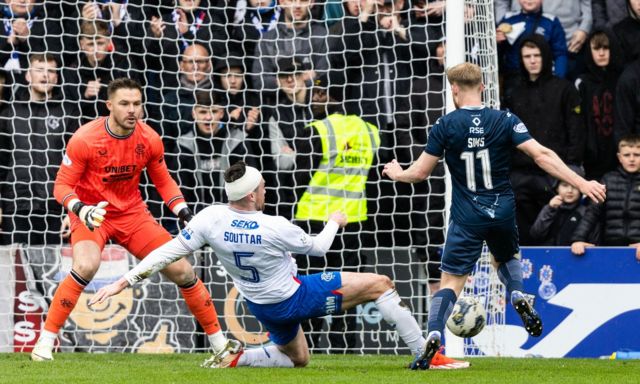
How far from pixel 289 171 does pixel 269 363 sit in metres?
4.13

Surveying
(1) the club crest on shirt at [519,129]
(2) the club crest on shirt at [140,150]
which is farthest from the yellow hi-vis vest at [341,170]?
(1) the club crest on shirt at [519,129]

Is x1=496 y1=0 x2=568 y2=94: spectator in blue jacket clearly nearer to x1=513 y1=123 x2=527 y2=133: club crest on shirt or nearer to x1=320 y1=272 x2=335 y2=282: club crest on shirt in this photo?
x1=513 y1=123 x2=527 y2=133: club crest on shirt

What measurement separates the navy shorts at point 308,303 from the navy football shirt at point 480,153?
1.05 metres

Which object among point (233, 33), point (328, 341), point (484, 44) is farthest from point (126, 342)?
point (484, 44)

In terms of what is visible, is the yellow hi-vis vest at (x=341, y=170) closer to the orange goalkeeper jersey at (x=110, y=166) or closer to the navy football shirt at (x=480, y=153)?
the orange goalkeeper jersey at (x=110, y=166)

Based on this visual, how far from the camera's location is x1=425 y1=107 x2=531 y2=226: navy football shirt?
8.59 meters

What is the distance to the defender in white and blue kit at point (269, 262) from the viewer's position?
853 centimetres

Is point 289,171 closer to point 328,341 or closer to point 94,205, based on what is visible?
point 328,341

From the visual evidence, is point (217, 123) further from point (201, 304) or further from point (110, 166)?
point (201, 304)

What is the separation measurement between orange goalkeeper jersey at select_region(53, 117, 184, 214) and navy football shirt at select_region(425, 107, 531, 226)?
2764 millimetres

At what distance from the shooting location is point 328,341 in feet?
40.4

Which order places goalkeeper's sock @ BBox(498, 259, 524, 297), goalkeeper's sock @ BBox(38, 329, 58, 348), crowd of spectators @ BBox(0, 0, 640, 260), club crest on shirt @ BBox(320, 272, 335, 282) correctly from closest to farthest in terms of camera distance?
club crest on shirt @ BBox(320, 272, 335, 282), goalkeeper's sock @ BBox(498, 259, 524, 297), goalkeeper's sock @ BBox(38, 329, 58, 348), crowd of spectators @ BBox(0, 0, 640, 260)

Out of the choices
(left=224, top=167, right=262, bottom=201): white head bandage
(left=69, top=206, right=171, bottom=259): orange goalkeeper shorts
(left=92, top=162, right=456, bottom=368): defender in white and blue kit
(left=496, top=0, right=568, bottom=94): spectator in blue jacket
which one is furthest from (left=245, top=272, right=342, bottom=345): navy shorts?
(left=496, top=0, right=568, bottom=94): spectator in blue jacket

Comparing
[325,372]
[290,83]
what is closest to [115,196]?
[325,372]
